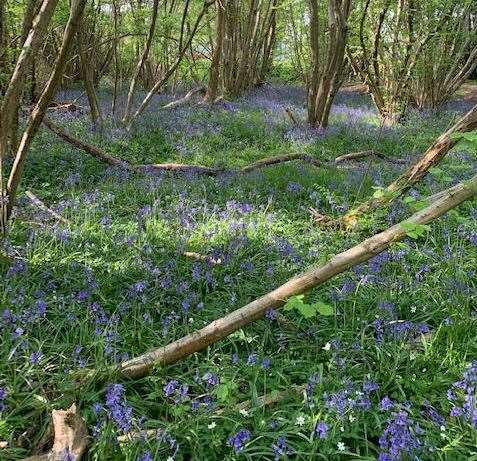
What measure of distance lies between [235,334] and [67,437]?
121cm

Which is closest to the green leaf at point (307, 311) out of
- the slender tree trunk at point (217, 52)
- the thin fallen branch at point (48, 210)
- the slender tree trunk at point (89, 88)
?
the thin fallen branch at point (48, 210)

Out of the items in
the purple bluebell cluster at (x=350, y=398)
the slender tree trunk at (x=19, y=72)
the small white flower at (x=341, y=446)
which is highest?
the slender tree trunk at (x=19, y=72)

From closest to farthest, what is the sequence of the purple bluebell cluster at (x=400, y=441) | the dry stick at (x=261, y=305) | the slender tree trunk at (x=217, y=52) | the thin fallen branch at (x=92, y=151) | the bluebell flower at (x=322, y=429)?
the purple bluebell cluster at (x=400, y=441) → the bluebell flower at (x=322, y=429) → the dry stick at (x=261, y=305) → the thin fallen branch at (x=92, y=151) → the slender tree trunk at (x=217, y=52)

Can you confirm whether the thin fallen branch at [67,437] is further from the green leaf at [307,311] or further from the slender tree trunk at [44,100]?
the slender tree trunk at [44,100]

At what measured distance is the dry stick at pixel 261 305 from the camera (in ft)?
9.21

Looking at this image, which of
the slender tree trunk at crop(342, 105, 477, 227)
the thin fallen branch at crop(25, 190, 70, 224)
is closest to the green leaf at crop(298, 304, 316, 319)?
the slender tree trunk at crop(342, 105, 477, 227)

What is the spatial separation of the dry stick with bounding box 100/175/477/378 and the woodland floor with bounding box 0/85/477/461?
0.09 metres

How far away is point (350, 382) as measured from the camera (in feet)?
8.80

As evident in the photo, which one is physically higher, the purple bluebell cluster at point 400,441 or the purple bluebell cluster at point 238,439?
the purple bluebell cluster at point 400,441

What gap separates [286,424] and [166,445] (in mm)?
622

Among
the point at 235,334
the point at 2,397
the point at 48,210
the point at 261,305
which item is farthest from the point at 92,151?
the point at 2,397

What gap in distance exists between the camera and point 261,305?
9.62 feet

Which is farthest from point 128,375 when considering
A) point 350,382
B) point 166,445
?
point 350,382

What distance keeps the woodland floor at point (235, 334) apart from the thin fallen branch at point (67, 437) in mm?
79
